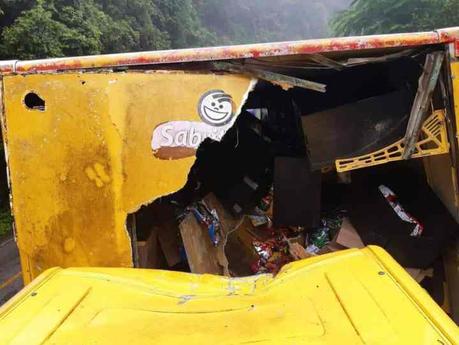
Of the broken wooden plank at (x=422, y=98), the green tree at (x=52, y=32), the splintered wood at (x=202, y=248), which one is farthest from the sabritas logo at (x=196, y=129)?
the green tree at (x=52, y=32)

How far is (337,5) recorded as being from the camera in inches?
2506

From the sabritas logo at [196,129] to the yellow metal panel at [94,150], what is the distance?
30 mm

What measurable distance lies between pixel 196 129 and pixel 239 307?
1.18 m

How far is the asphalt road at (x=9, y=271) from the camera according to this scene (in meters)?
6.84

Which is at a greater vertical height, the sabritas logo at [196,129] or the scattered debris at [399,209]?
the sabritas logo at [196,129]

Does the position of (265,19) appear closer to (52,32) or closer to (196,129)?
(52,32)

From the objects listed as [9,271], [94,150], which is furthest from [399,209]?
[9,271]

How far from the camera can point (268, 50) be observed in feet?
9.02

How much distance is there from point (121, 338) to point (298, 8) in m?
58.6

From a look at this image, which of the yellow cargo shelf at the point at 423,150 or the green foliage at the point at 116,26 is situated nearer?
the yellow cargo shelf at the point at 423,150

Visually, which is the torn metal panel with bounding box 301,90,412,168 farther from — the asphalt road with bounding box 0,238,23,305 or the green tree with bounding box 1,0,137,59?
the green tree with bounding box 1,0,137,59

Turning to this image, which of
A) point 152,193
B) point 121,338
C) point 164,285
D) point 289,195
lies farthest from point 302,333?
point 289,195

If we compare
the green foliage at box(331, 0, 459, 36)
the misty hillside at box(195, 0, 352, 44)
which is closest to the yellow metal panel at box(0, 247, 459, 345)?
the green foliage at box(331, 0, 459, 36)

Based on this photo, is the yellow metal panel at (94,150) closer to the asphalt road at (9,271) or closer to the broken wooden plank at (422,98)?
the broken wooden plank at (422,98)
